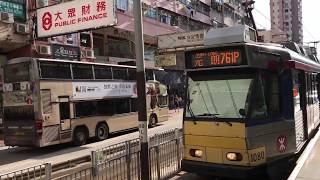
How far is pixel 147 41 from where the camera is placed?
42656 mm

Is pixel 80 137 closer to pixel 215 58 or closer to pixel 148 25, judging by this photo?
pixel 215 58

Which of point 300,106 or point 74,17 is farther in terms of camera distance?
point 74,17

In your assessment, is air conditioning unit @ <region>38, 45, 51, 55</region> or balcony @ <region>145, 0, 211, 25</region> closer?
air conditioning unit @ <region>38, 45, 51, 55</region>

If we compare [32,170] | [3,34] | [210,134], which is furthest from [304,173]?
[3,34]

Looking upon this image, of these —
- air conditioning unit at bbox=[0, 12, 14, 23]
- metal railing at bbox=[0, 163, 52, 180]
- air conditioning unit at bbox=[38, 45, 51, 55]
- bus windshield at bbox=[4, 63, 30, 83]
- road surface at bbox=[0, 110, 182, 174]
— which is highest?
air conditioning unit at bbox=[0, 12, 14, 23]

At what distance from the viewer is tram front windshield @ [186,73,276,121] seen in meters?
9.03

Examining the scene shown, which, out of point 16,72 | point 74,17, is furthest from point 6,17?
point 16,72

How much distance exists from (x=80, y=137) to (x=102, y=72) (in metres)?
3.42

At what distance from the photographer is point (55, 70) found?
60.7 feet

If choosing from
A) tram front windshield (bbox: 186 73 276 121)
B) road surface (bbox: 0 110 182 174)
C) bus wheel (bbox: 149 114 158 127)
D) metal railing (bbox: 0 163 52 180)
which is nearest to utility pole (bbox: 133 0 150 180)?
tram front windshield (bbox: 186 73 276 121)

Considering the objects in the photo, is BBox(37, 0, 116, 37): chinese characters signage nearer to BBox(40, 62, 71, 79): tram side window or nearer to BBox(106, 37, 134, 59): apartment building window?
A: BBox(40, 62, 71, 79): tram side window

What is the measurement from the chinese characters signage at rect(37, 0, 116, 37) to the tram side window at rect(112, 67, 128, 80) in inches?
96.4

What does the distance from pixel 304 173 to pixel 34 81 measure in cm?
1218

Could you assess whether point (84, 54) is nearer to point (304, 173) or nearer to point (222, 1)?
point (304, 173)
